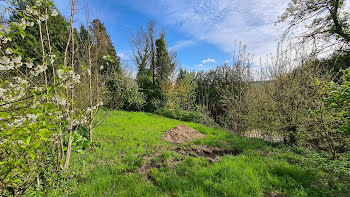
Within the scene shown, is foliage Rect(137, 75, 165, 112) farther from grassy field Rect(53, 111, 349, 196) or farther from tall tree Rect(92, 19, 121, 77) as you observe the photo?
grassy field Rect(53, 111, 349, 196)

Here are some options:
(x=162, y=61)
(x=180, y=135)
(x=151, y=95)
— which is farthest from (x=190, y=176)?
(x=162, y=61)

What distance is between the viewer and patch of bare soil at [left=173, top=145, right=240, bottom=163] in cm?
410

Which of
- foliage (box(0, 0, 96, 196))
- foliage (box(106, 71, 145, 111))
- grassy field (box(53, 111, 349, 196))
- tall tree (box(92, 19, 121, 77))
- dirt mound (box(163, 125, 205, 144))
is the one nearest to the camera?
foliage (box(0, 0, 96, 196))

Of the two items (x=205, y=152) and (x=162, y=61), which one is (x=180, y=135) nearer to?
(x=205, y=152)

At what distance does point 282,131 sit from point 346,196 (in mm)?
3295

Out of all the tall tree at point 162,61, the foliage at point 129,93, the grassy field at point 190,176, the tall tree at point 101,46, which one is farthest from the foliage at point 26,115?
the tall tree at point 162,61

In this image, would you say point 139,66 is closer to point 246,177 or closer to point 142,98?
point 142,98

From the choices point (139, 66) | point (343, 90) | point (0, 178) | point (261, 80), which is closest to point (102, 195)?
point (0, 178)

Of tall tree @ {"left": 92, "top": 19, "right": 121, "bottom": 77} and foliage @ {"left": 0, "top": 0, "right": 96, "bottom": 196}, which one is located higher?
tall tree @ {"left": 92, "top": 19, "right": 121, "bottom": 77}

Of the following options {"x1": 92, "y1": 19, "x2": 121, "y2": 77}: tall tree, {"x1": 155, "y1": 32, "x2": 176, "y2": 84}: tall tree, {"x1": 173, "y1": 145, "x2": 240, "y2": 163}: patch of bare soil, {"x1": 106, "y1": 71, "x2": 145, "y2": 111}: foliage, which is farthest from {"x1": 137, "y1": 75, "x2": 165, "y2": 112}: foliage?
{"x1": 173, "y1": 145, "x2": 240, "y2": 163}: patch of bare soil

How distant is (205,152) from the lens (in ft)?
14.3

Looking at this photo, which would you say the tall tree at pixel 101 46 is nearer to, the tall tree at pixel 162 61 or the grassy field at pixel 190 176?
the grassy field at pixel 190 176

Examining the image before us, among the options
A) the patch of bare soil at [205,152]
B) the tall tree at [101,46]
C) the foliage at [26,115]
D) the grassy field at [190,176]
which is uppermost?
the tall tree at [101,46]

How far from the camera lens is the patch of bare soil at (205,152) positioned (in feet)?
13.5
